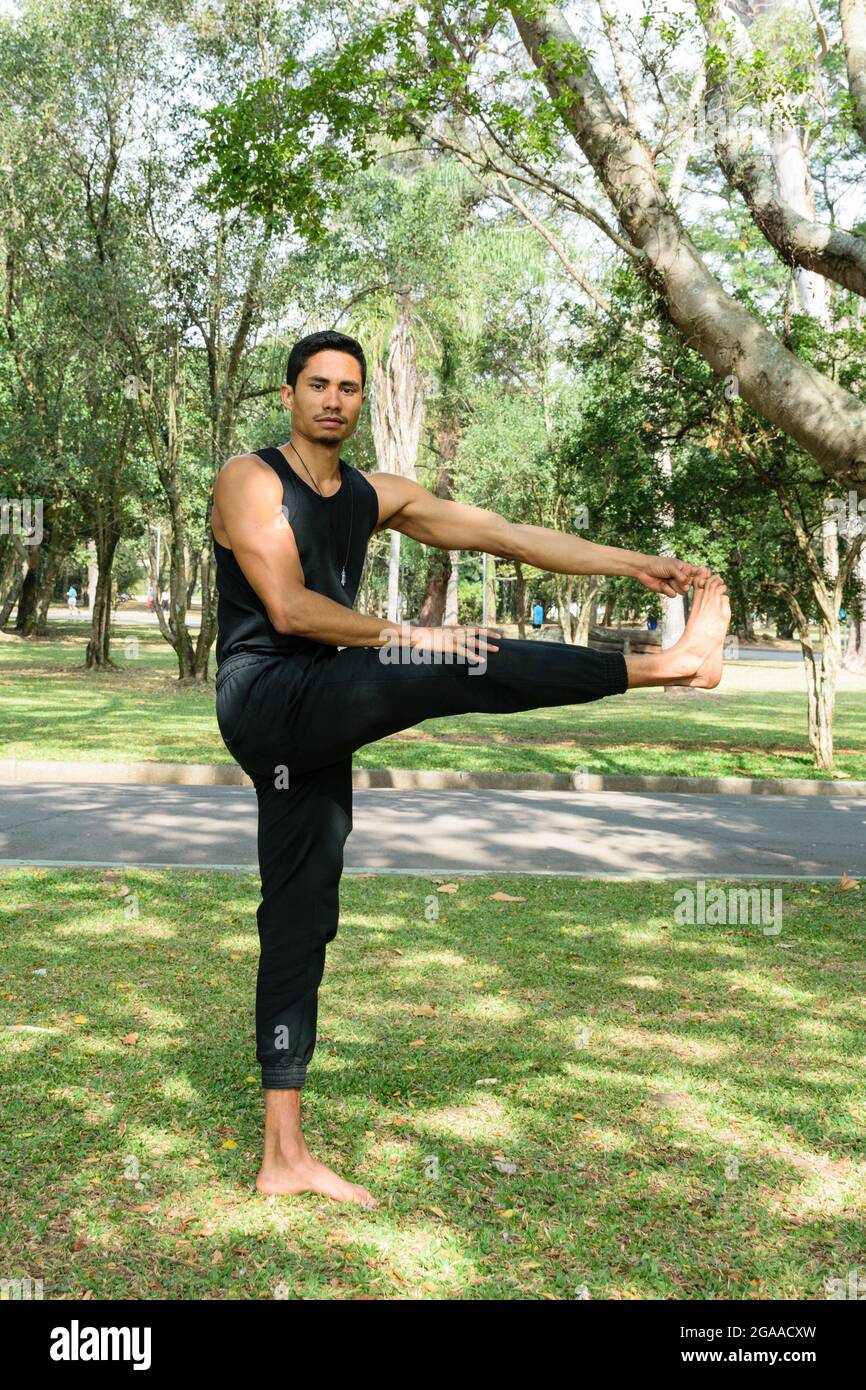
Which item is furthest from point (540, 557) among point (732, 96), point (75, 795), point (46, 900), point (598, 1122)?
point (732, 96)

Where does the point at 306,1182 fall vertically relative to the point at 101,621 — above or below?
below

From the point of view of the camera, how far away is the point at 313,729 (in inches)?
126

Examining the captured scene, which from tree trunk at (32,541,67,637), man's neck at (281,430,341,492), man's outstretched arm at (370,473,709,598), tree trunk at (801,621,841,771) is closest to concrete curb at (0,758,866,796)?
tree trunk at (801,621,841,771)

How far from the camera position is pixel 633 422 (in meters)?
15.5

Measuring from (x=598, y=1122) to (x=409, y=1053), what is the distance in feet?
2.72

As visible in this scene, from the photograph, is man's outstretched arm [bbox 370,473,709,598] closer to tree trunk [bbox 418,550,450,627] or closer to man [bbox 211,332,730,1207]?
man [bbox 211,332,730,1207]

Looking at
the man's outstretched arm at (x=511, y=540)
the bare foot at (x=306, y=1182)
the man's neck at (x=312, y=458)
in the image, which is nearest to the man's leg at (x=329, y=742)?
the bare foot at (x=306, y=1182)

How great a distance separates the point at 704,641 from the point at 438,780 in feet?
30.6

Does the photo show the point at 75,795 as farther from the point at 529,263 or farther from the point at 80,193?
the point at 529,263

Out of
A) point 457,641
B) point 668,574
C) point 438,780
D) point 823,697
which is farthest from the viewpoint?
point 823,697

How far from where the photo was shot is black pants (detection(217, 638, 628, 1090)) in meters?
3.17

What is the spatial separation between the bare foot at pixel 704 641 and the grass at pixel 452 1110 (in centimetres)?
137

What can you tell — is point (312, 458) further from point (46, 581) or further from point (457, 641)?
point (46, 581)

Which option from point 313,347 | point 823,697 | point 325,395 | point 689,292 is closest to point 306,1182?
point 325,395
